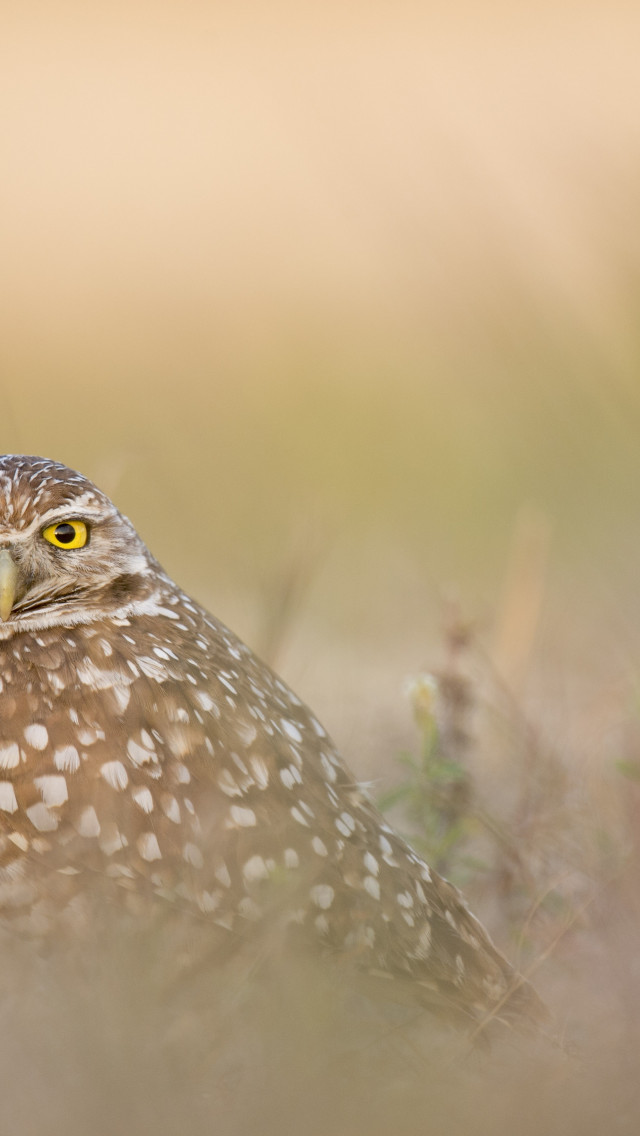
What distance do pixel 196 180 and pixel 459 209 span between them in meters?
3.36

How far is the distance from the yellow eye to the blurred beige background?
2.99 feet

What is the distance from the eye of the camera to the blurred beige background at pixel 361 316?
2.67 metres

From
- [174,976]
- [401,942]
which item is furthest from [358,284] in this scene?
[174,976]

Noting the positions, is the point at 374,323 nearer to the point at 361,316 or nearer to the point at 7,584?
the point at 361,316

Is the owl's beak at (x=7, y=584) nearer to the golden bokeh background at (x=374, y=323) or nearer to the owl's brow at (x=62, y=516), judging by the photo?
the owl's brow at (x=62, y=516)

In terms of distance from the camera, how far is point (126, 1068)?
75.2 inches

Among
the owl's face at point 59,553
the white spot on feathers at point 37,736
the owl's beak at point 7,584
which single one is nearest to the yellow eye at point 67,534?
the owl's face at point 59,553

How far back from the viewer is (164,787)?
263cm

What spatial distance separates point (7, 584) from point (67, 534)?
26 cm

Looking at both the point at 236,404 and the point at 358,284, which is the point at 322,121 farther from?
the point at 236,404

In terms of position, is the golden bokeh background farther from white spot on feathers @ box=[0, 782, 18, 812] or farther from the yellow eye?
white spot on feathers @ box=[0, 782, 18, 812]

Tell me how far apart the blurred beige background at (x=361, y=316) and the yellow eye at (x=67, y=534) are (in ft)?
2.99

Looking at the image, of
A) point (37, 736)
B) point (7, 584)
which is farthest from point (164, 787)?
point (7, 584)

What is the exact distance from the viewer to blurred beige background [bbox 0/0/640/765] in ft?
8.75
